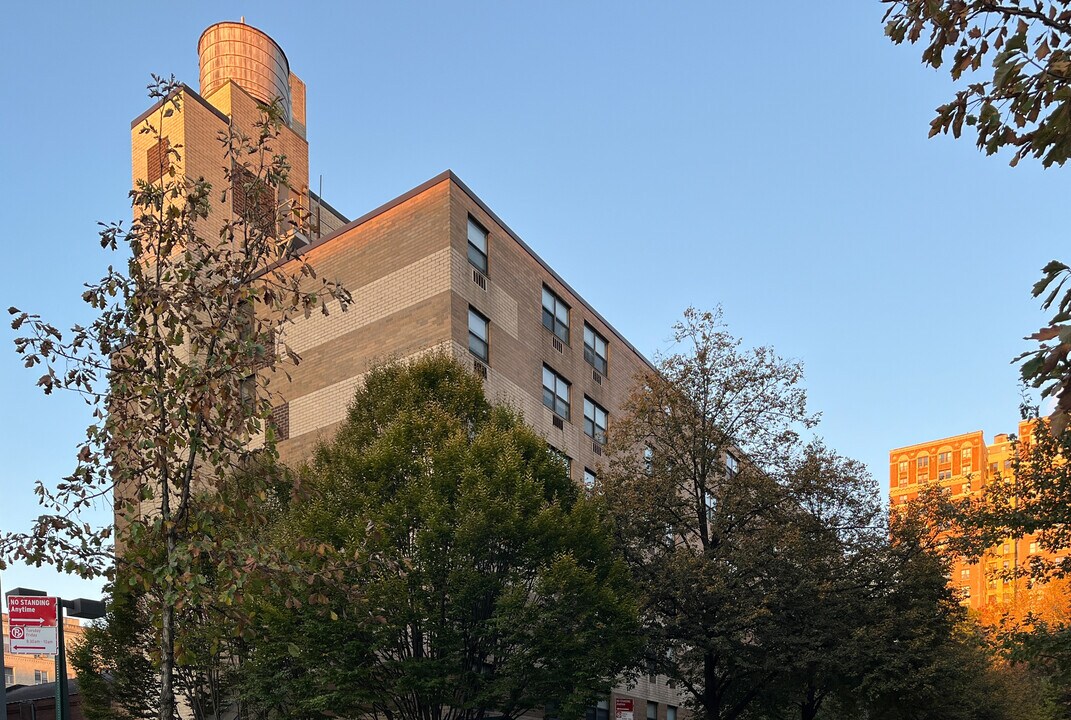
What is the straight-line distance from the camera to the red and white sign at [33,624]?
16.1 meters

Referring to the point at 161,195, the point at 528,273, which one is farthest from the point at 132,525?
the point at 528,273

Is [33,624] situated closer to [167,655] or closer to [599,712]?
[167,655]

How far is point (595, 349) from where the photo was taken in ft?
136

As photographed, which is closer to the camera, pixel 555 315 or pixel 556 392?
pixel 556 392

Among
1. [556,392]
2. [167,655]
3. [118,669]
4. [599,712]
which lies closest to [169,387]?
[167,655]

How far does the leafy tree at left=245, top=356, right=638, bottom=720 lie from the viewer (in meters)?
21.5

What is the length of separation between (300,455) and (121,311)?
22321mm

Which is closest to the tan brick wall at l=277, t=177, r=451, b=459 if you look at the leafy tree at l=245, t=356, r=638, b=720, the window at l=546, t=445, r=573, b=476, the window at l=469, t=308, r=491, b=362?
the window at l=469, t=308, r=491, b=362

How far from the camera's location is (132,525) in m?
11.6

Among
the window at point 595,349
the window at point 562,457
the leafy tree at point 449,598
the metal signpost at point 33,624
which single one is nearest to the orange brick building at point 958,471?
the window at point 595,349

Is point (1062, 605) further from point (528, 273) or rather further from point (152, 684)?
point (152, 684)

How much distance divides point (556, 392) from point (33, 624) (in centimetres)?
2319

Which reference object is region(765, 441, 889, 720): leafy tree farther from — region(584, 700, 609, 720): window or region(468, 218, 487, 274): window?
region(468, 218, 487, 274): window

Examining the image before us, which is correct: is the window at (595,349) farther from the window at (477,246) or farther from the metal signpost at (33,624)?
the metal signpost at (33,624)
